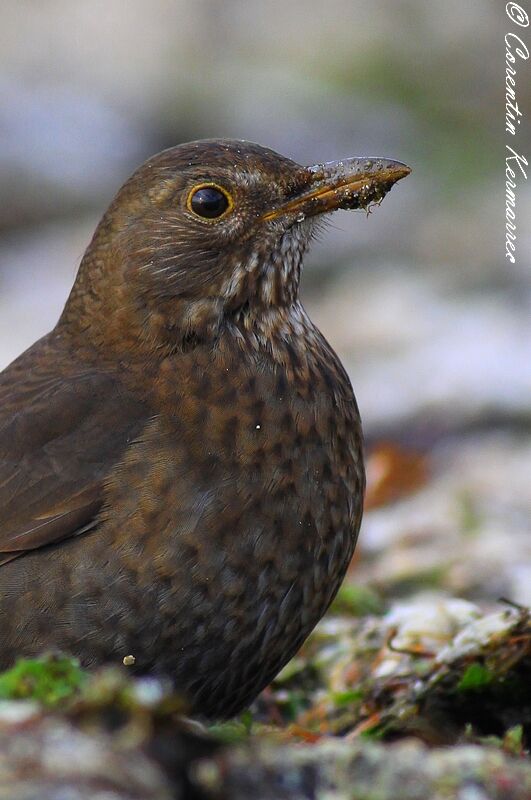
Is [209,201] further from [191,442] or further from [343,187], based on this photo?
[191,442]

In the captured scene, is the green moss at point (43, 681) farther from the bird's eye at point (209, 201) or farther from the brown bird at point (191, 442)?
the bird's eye at point (209, 201)

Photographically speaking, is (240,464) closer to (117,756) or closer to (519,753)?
(519,753)

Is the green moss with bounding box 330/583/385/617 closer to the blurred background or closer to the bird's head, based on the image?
the blurred background

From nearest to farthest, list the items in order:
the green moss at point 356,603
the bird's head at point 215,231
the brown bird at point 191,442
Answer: the brown bird at point 191,442
the bird's head at point 215,231
the green moss at point 356,603
